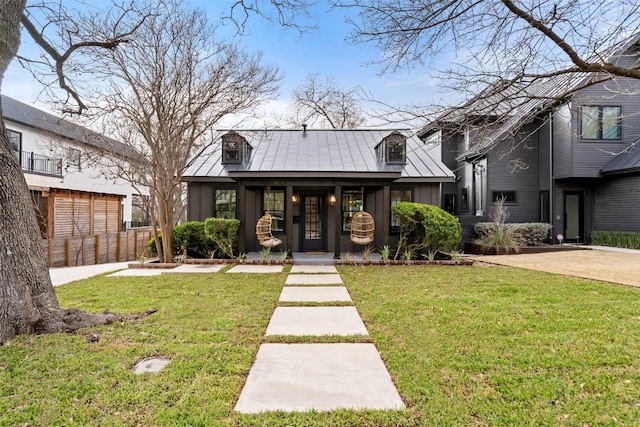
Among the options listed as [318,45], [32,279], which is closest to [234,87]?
[318,45]

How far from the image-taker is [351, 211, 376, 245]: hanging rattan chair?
8.85m

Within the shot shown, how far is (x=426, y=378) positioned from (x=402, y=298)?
97.2 inches

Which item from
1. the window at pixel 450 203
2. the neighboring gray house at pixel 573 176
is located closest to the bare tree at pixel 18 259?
the neighboring gray house at pixel 573 176

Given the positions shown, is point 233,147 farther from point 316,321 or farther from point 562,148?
point 562,148

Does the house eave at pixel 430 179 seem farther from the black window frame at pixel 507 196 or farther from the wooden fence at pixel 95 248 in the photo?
the wooden fence at pixel 95 248

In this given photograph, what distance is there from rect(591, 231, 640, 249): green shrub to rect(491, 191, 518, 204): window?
9.99 feet

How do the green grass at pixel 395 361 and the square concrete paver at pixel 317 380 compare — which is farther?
the square concrete paver at pixel 317 380

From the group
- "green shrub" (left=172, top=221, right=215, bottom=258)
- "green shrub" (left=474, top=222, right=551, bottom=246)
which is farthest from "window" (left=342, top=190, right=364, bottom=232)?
"green shrub" (left=474, top=222, right=551, bottom=246)

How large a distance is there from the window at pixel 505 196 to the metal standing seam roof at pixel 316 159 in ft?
12.1

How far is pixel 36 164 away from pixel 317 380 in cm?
1924

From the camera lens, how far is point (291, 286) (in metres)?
5.90

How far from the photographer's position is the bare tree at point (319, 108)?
19453 mm

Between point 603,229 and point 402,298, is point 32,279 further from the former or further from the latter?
point 603,229

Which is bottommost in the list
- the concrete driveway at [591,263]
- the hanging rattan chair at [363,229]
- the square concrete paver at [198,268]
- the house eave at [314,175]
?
the square concrete paver at [198,268]
